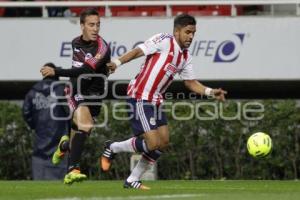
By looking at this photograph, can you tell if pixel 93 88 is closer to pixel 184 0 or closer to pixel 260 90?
pixel 184 0

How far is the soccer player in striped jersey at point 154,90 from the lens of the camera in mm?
13797

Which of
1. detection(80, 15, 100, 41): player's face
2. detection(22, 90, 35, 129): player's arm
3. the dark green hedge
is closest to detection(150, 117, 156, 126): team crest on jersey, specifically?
detection(80, 15, 100, 41): player's face

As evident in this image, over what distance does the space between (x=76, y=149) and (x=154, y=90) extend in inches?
51.7

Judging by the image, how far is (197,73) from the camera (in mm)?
22656

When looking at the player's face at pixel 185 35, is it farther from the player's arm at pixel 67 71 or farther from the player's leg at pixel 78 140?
the player's leg at pixel 78 140

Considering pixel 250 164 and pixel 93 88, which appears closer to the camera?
pixel 93 88

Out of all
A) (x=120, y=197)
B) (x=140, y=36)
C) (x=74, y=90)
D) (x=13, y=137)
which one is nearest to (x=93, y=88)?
(x=74, y=90)

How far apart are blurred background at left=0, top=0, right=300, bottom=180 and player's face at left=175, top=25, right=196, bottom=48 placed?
27.1 feet

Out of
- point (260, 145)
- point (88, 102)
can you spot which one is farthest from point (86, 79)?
point (260, 145)

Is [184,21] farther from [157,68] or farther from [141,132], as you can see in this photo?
[141,132]

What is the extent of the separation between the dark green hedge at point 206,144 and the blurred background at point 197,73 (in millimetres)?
23

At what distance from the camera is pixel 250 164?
76.9ft

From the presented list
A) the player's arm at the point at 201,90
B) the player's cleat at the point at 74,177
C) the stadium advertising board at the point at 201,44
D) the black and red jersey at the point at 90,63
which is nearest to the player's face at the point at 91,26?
the black and red jersey at the point at 90,63

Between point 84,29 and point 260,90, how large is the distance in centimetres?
1170
